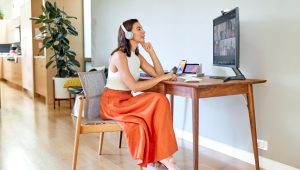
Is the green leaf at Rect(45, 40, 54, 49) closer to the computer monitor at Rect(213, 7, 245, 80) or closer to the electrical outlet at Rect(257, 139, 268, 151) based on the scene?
the computer monitor at Rect(213, 7, 245, 80)

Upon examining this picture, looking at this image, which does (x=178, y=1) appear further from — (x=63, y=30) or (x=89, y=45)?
(x=89, y=45)

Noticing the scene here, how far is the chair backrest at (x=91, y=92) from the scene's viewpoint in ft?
7.92

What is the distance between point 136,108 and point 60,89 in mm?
3280

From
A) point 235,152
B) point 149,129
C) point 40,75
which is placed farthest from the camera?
point 40,75

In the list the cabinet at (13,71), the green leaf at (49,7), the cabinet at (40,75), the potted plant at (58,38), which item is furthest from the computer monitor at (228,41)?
the cabinet at (13,71)

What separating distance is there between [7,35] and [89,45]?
5.55 meters

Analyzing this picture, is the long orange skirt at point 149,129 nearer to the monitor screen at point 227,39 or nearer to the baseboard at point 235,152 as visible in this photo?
the monitor screen at point 227,39

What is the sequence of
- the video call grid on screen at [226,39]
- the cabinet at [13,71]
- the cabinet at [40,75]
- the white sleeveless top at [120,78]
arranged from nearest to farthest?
the video call grid on screen at [226,39], the white sleeveless top at [120,78], the cabinet at [40,75], the cabinet at [13,71]

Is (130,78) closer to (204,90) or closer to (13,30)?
(204,90)

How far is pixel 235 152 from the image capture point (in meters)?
2.81

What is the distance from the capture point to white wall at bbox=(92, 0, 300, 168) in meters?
2.31

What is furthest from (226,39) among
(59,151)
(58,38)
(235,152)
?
(58,38)

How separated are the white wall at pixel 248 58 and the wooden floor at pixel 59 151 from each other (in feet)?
0.91

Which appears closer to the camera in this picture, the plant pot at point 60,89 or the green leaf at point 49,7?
the green leaf at point 49,7
